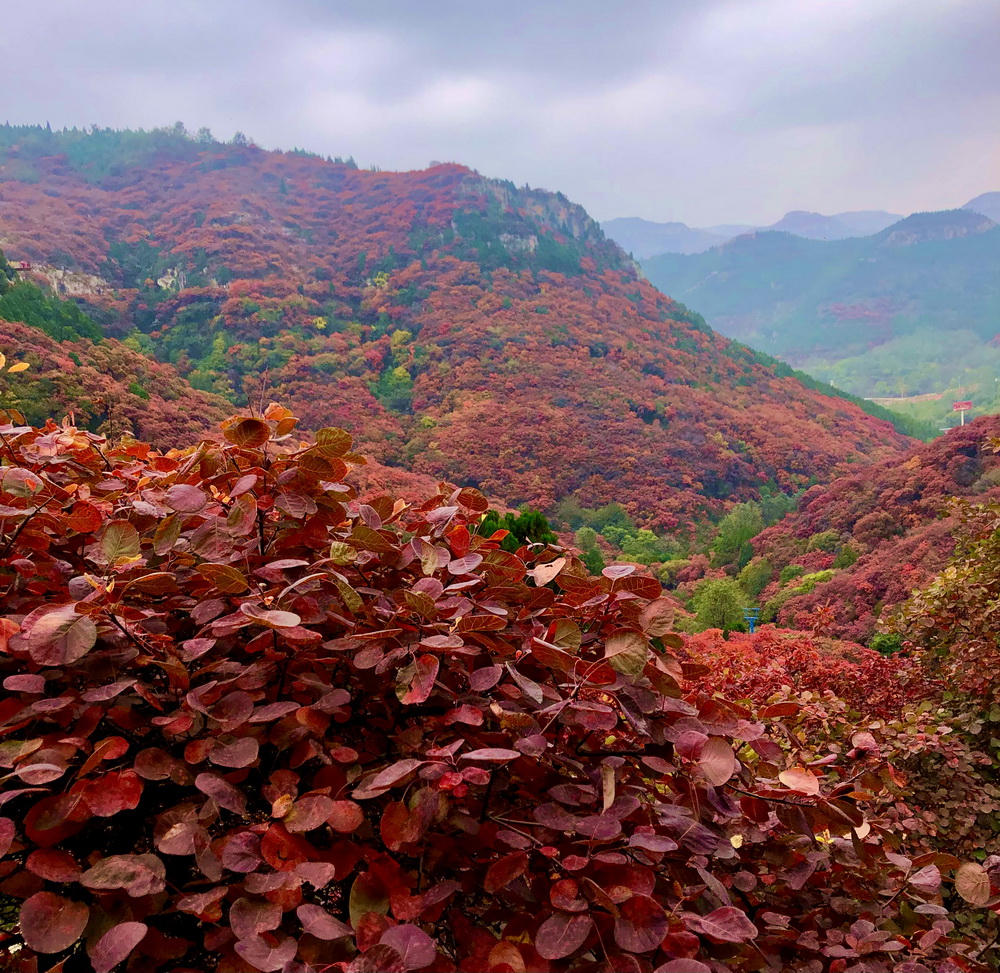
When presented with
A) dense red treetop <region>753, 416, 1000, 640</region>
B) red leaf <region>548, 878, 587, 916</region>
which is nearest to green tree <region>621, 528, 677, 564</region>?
dense red treetop <region>753, 416, 1000, 640</region>

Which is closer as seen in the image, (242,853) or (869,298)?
(242,853)

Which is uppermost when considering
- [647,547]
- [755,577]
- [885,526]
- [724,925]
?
[724,925]

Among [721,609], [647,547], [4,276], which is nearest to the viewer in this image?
[721,609]

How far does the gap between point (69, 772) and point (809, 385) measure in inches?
1472

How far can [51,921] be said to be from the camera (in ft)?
1.61

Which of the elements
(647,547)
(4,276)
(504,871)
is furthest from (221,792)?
(4,276)

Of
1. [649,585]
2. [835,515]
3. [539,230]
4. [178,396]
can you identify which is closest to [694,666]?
[649,585]

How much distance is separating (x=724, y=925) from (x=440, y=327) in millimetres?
29041

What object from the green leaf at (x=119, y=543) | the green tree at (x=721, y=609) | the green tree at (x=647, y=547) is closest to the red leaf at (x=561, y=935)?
the green leaf at (x=119, y=543)

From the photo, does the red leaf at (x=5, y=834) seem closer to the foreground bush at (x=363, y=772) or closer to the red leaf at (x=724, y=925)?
the foreground bush at (x=363, y=772)

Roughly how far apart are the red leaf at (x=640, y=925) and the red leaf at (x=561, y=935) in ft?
0.08

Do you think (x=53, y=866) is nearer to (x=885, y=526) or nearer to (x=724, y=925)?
(x=724, y=925)

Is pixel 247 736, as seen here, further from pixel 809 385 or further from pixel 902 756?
pixel 809 385

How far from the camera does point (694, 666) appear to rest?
0.81m
